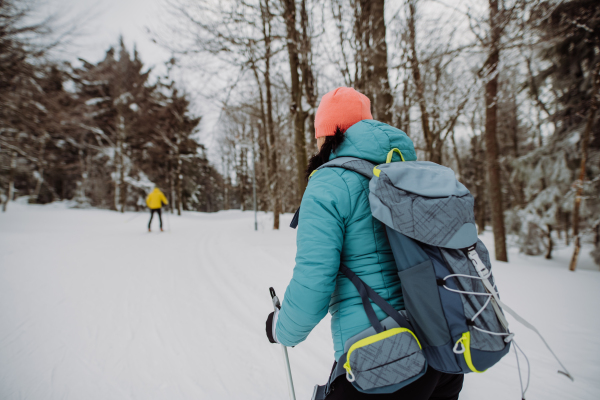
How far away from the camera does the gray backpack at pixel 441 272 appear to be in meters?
0.89

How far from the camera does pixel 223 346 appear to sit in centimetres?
291

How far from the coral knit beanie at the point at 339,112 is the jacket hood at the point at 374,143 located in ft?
0.54

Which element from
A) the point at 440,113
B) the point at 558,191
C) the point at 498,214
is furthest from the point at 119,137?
the point at 558,191

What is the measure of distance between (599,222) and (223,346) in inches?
341

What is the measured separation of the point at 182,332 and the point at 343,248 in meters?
2.96

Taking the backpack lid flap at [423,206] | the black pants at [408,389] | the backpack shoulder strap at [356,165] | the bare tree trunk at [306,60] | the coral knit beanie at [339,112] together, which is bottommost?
the black pants at [408,389]

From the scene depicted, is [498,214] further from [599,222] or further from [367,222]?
[367,222]

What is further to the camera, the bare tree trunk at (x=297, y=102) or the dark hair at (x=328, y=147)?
the bare tree trunk at (x=297, y=102)

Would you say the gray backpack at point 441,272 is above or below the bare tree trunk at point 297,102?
below

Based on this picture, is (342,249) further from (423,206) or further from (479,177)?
(479,177)

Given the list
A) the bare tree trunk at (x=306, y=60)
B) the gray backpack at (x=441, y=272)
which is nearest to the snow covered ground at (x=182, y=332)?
the gray backpack at (x=441, y=272)

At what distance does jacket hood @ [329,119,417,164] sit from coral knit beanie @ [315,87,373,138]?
0.54 feet

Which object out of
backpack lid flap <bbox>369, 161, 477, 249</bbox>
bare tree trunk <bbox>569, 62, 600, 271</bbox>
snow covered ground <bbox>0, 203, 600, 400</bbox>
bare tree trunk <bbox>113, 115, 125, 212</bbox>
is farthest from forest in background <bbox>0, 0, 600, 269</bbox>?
bare tree trunk <bbox>113, 115, 125, 212</bbox>

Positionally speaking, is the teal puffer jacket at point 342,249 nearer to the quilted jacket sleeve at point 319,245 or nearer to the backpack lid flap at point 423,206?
the quilted jacket sleeve at point 319,245
